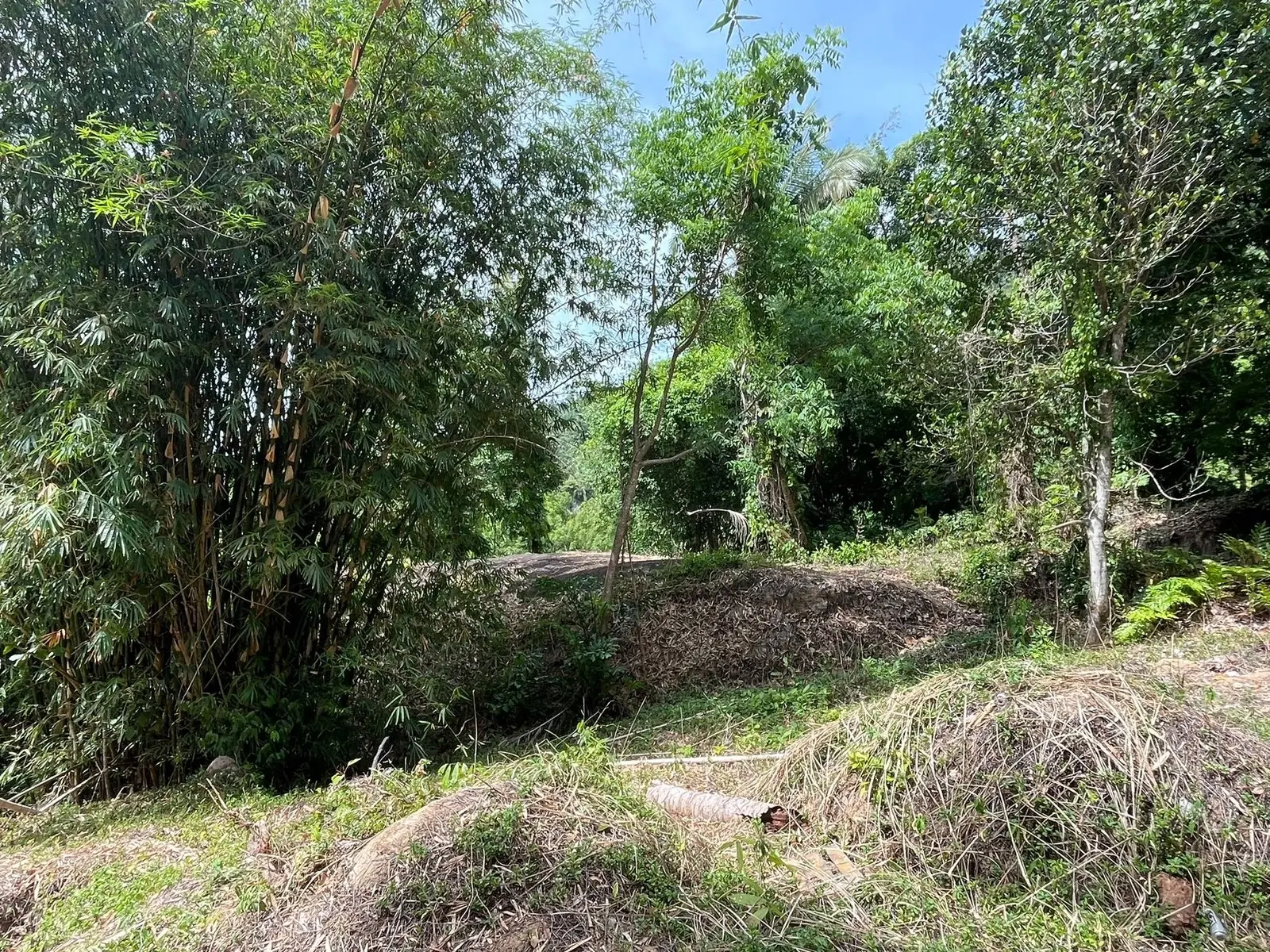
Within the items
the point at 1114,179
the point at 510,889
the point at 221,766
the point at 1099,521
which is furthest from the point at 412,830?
the point at 1114,179

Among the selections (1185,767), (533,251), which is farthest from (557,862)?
(533,251)

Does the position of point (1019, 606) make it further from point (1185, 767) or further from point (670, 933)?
point (670, 933)

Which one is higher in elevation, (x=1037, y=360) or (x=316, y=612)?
(x=1037, y=360)

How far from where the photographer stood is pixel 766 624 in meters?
5.98

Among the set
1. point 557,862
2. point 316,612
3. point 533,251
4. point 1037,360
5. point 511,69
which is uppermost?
point 511,69

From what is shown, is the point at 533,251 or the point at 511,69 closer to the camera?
the point at 511,69

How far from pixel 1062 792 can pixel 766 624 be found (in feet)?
12.5

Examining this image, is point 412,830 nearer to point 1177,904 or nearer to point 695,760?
point 695,760

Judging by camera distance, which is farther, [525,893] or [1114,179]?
[1114,179]

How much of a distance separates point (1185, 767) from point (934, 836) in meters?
0.75

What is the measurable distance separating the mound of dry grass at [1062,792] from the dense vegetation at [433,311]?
2513 mm

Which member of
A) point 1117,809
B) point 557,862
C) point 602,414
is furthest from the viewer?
point 602,414

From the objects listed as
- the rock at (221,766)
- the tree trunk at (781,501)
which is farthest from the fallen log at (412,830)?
the tree trunk at (781,501)

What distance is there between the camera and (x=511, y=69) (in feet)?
14.1
